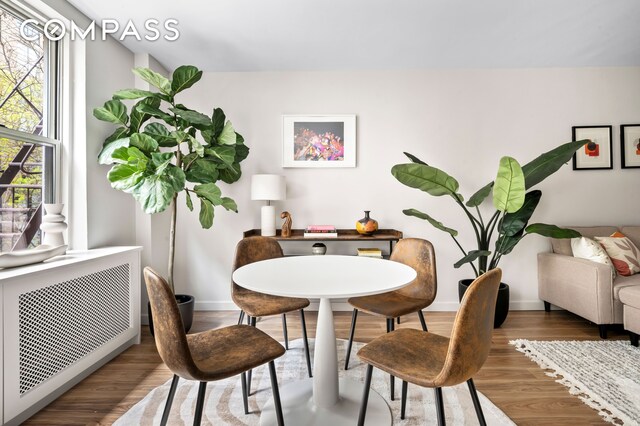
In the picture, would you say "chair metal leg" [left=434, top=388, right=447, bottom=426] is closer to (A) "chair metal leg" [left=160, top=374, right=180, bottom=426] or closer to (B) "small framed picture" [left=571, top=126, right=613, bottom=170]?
(A) "chair metal leg" [left=160, top=374, right=180, bottom=426]

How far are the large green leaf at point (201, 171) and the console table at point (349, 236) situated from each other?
2.53ft

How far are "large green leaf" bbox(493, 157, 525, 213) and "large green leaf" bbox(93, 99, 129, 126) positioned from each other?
2.83 m

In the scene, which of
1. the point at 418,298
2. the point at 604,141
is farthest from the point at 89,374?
the point at 604,141

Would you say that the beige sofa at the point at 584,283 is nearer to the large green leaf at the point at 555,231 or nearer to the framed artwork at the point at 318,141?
the large green leaf at the point at 555,231

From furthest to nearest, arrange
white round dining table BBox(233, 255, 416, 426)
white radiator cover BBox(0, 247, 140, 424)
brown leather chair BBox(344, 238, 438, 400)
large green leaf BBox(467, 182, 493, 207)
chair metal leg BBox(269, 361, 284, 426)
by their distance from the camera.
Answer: large green leaf BBox(467, 182, 493, 207) → brown leather chair BBox(344, 238, 438, 400) → white radiator cover BBox(0, 247, 140, 424) → white round dining table BBox(233, 255, 416, 426) → chair metal leg BBox(269, 361, 284, 426)

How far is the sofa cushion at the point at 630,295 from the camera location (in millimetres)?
2371

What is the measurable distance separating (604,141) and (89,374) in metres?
4.97

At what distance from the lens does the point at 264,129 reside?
342 cm

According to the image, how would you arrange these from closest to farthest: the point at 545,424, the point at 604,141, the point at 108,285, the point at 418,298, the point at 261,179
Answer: the point at 545,424 < the point at 418,298 < the point at 108,285 < the point at 261,179 < the point at 604,141

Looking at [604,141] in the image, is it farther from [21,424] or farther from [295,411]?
[21,424]

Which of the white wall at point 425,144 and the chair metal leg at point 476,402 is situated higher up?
the white wall at point 425,144

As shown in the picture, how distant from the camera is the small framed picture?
3.35m

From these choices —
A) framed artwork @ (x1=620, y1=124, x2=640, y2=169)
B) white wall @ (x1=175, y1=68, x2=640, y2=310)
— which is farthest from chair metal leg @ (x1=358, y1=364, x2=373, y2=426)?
framed artwork @ (x1=620, y1=124, x2=640, y2=169)

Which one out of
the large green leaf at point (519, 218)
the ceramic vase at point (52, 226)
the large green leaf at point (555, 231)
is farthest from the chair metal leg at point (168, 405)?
the large green leaf at point (555, 231)
